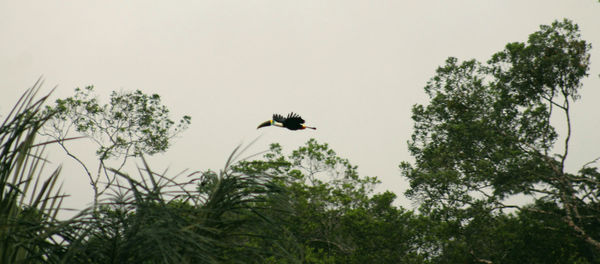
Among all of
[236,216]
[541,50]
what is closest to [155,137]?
[541,50]

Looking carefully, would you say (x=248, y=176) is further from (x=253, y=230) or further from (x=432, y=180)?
(x=432, y=180)

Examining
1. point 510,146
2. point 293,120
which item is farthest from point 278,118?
point 510,146

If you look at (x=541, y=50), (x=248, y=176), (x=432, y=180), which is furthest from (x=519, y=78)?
(x=248, y=176)

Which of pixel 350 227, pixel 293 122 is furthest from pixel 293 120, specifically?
pixel 350 227

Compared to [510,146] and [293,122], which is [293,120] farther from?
[510,146]

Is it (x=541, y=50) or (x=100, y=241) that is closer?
(x=100, y=241)

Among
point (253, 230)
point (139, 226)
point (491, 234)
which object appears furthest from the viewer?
point (491, 234)

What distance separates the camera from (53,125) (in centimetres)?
1975

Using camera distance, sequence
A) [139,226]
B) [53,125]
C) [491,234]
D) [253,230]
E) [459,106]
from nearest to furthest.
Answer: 1. [139,226]
2. [253,230]
3. [491,234]
4. [459,106]
5. [53,125]

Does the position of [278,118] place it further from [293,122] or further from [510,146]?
[510,146]

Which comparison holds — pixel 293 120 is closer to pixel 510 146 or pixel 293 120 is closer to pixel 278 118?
pixel 278 118

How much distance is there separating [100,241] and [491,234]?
14.9m

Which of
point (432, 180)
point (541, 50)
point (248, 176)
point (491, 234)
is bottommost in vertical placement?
point (248, 176)

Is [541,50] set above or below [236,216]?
above
